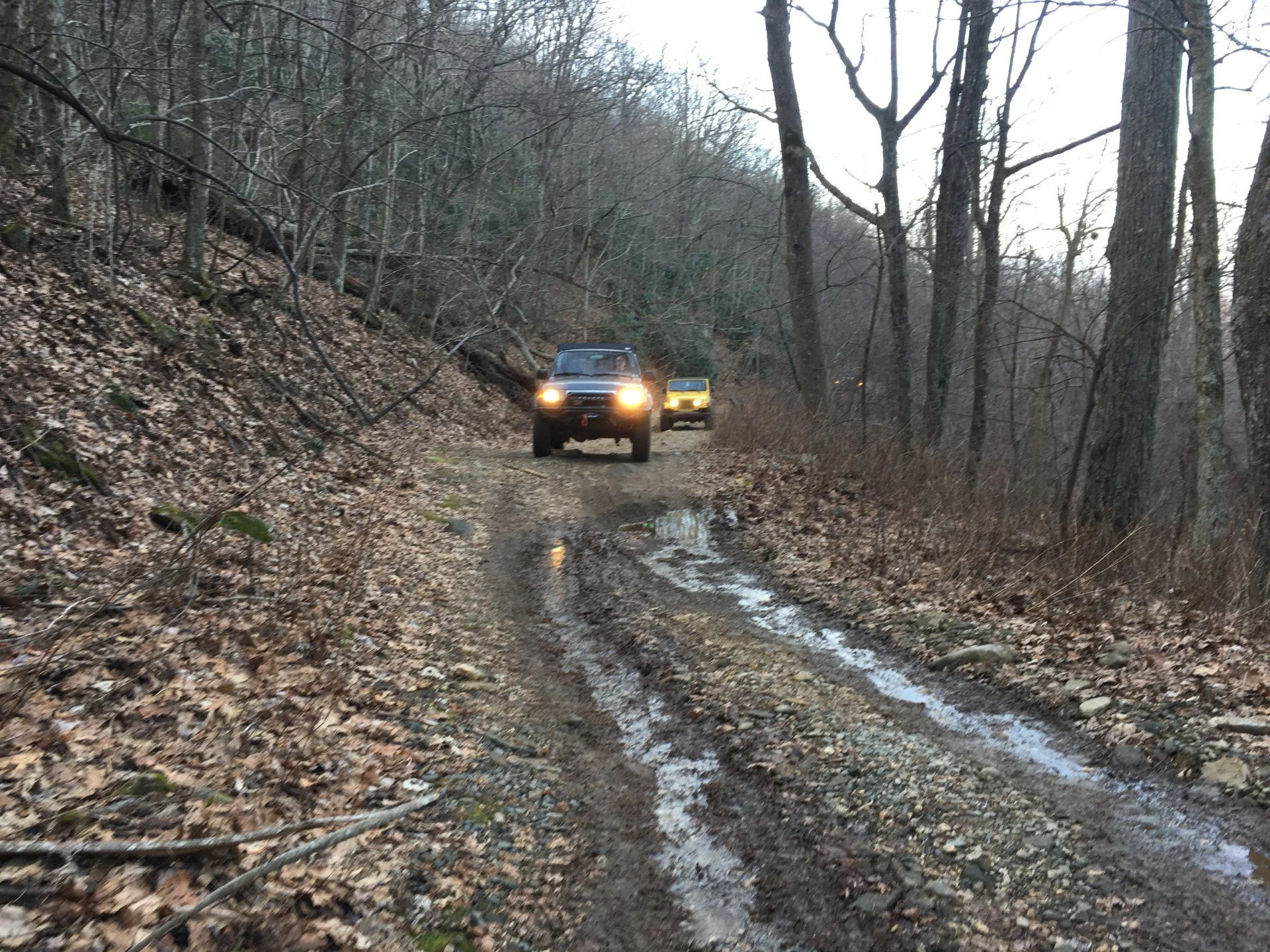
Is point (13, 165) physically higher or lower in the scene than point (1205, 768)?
higher

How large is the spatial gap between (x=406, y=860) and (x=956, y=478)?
9.32m

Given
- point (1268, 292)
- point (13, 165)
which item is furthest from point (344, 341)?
point (1268, 292)

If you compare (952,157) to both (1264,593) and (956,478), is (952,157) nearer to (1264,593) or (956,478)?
(956,478)

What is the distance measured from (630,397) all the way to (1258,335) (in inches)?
379

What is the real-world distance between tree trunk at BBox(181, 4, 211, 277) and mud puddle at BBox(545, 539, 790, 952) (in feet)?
27.5

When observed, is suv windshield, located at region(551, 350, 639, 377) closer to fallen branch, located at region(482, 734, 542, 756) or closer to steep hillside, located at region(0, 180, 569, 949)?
steep hillside, located at region(0, 180, 569, 949)

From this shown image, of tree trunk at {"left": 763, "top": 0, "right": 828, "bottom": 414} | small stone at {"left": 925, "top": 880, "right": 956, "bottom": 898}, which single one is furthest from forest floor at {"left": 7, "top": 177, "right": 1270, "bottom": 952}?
tree trunk at {"left": 763, "top": 0, "right": 828, "bottom": 414}

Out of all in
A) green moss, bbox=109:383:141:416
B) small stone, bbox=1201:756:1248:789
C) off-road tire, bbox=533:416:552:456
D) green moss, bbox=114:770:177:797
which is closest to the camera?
green moss, bbox=114:770:177:797

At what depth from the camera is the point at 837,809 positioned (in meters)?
4.10

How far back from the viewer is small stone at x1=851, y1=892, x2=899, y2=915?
3342mm

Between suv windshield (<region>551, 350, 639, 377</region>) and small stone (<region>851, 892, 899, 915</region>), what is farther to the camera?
suv windshield (<region>551, 350, 639, 377</region>)

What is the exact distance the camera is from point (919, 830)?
3.91m

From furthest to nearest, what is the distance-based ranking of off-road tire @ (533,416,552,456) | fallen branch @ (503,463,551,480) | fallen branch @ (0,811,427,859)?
1. off-road tire @ (533,416,552,456)
2. fallen branch @ (503,463,551,480)
3. fallen branch @ (0,811,427,859)

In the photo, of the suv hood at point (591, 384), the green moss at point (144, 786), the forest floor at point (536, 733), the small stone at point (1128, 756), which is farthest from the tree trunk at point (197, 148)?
the small stone at point (1128, 756)
